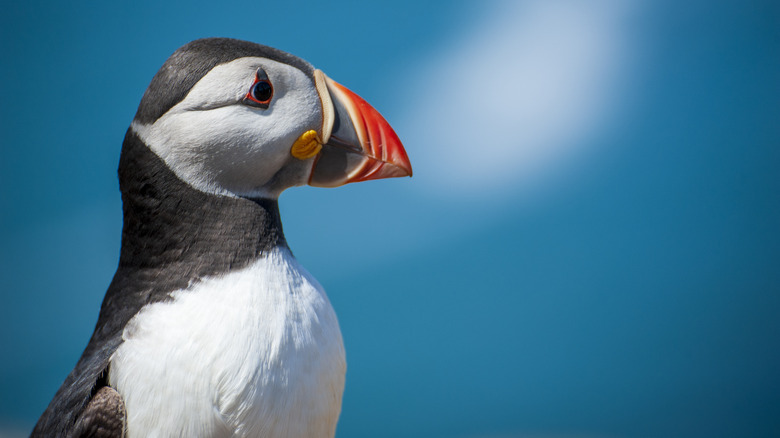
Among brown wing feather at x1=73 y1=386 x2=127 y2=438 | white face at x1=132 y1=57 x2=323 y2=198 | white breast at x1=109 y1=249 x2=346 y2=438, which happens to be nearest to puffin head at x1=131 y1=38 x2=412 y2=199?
white face at x1=132 y1=57 x2=323 y2=198

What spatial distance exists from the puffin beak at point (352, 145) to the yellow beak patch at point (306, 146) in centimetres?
2

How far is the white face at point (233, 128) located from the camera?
1.39m

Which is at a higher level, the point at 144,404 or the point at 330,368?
the point at 330,368

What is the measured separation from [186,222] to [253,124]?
0.91 feet

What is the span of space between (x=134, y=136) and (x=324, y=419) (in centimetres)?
80

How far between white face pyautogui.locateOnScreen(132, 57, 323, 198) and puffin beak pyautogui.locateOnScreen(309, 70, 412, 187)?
0.05 meters

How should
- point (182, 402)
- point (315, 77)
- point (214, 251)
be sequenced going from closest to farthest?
point (182, 402) < point (214, 251) < point (315, 77)

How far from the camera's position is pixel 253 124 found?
4.61 feet

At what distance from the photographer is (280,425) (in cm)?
134

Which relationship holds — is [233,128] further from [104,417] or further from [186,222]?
[104,417]

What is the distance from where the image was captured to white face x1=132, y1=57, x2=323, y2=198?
139 centimetres

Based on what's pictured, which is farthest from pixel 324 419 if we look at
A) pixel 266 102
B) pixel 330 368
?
pixel 266 102

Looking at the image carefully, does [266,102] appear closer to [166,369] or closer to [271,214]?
[271,214]

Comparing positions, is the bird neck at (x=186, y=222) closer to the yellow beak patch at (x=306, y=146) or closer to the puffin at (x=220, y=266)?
the puffin at (x=220, y=266)
